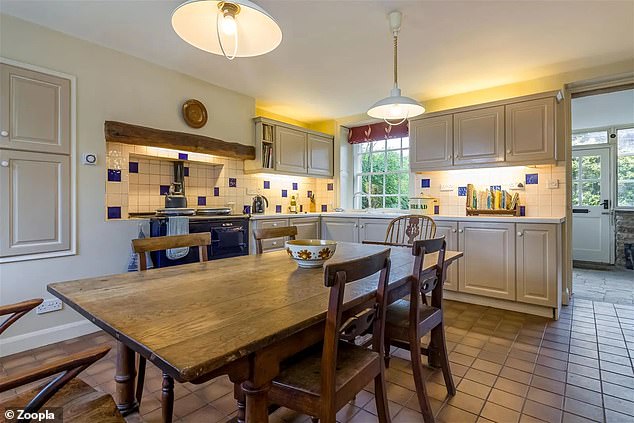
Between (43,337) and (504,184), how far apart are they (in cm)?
448

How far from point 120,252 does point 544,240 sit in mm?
3774

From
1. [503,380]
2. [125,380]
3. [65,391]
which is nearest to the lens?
[65,391]

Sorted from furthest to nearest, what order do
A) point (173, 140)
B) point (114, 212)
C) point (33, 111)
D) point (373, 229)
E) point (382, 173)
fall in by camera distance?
point (382, 173)
point (373, 229)
point (173, 140)
point (114, 212)
point (33, 111)

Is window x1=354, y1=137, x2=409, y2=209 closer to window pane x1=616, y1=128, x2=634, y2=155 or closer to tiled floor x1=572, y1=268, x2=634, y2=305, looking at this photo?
tiled floor x1=572, y1=268, x2=634, y2=305

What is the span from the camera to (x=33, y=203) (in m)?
2.38

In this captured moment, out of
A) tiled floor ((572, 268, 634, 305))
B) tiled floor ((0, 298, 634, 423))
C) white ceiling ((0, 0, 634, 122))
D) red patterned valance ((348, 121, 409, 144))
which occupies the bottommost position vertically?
tiled floor ((0, 298, 634, 423))

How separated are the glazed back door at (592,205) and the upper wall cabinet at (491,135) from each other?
3.08 meters

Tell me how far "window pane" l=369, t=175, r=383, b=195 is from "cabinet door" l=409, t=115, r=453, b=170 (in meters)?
0.95

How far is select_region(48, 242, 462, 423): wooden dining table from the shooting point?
76cm

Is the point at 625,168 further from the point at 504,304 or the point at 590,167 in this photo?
the point at 504,304

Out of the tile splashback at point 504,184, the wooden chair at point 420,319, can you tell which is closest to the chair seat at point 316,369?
the wooden chair at point 420,319

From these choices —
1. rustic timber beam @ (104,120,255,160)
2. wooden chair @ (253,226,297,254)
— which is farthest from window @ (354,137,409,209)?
wooden chair @ (253,226,297,254)

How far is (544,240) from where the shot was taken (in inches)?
115

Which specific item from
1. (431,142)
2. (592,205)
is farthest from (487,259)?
(592,205)
